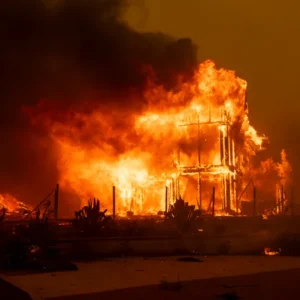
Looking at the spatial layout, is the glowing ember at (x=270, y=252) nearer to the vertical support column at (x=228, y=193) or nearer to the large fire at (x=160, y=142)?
the vertical support column at (x=228, y=193)

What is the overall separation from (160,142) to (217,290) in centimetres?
3850

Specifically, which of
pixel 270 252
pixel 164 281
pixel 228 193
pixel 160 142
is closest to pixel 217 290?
pixel 164 281

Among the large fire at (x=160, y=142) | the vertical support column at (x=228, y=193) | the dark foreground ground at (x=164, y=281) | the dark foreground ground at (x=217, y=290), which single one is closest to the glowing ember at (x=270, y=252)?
the dark foreground ground at (x=164, y=281)

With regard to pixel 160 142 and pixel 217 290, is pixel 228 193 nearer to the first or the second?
pixel 160 142

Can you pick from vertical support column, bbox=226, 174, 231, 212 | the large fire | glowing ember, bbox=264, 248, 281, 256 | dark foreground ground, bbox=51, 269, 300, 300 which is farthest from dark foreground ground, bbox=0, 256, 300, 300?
the large fire

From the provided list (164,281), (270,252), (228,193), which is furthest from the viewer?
(228,193)

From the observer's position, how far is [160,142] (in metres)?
48.1

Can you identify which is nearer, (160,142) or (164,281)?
(164,281)

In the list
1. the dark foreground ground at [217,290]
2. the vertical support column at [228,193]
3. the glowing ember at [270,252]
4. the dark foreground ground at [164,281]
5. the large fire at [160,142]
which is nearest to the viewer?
the dark foreground ground at [217,290]

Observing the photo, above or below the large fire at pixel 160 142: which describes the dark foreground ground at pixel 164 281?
below

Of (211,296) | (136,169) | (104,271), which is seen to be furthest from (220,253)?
(136,169)

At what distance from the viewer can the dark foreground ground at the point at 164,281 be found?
935 cm

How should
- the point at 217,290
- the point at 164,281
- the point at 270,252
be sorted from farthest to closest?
the point at 270,252
the point at 164,281
the point at 217,290

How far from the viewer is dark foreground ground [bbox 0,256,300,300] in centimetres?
935
